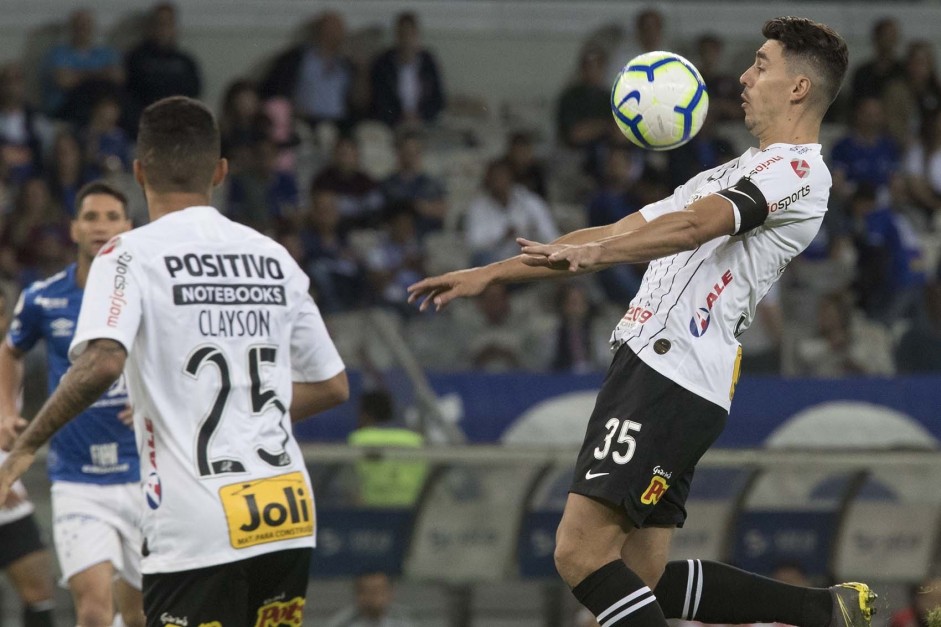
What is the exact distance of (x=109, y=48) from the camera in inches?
603

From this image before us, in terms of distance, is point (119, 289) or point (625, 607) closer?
point (119, 289)

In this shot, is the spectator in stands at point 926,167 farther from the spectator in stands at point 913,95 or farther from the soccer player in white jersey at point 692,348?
the soccer player in white jersey at point 692,348

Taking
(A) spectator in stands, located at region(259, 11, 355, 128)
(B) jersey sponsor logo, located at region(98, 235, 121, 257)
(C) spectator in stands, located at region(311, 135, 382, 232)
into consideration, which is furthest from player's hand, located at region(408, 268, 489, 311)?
(A) spectator in stands, located at region(259, 11, 355, 128)

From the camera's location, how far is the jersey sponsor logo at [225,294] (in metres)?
4.74

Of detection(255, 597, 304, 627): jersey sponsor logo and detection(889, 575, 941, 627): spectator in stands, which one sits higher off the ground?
detection(255, 597, 304, 627): jersey sponsor logo

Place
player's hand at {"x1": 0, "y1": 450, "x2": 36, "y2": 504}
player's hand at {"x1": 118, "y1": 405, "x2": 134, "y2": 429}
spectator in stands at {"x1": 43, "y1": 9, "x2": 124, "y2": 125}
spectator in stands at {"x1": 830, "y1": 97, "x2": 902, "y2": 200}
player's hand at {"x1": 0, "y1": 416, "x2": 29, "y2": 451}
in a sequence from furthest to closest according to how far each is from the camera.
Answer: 1. spectator in stands at {"x1": 830, "y1": 97, "x2": 902, "y2": 200}
2. spectator in stands at {"x1": 43, "y1": 9, "x2": 124, "y2": 125}
3. player's hand at {"x1": 118, "y1": 405, "x2": 134, "y2": 429}
4. player's hand at {"x1": 0, "y1": 416, "x2": 29, "y2": 451}
5. player's hand at {"x1": 0, "y1": 450, "x2": 36, "y2": 504}

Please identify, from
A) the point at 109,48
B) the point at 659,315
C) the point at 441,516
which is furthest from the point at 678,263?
the point at 109,48

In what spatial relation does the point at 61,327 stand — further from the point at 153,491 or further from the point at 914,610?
the point at 914,610

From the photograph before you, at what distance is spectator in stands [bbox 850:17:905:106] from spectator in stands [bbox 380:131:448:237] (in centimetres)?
514

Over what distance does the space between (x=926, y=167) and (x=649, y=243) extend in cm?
1238

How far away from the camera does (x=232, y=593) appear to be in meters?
4.68

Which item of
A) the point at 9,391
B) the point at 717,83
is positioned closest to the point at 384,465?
the point at 9,391

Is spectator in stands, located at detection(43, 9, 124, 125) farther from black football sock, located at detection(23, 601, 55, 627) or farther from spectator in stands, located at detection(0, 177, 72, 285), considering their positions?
black football sock, located at detection(23, 601, 55, 627)

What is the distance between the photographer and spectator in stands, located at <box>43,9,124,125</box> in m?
14.6
